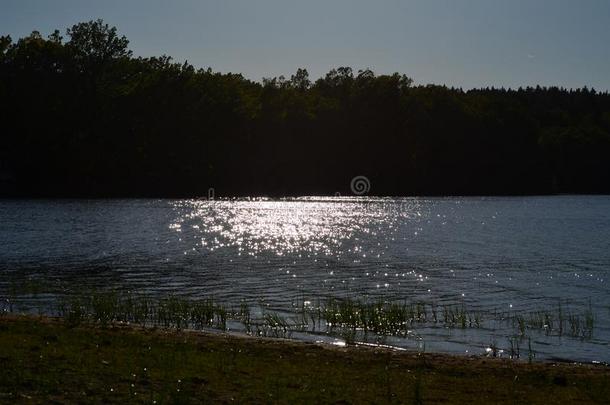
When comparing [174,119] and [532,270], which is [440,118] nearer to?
[174,119]

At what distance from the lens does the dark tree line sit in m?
138

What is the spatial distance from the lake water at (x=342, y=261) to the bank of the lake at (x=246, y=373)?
439 cm

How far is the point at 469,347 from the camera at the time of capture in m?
24.9

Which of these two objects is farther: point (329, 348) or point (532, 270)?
point (532, 270)

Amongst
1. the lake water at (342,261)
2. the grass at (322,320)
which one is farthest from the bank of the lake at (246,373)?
the lake water at (342,261)

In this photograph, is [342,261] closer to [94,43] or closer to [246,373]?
[246,373]

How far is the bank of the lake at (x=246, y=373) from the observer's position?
15.0 m

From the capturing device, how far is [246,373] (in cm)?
1747

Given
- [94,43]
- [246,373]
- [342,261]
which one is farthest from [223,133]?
[246,373]

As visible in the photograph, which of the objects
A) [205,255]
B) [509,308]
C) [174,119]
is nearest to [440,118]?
Answer: [174,119]

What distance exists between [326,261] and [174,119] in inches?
4240

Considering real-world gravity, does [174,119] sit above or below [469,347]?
above

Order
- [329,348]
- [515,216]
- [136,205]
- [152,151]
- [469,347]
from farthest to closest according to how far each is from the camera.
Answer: [152,151] → [136,205] → [515,216] → [469,347] → [329,348]

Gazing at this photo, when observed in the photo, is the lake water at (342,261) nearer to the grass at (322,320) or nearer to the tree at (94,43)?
the grass at (322,320)
